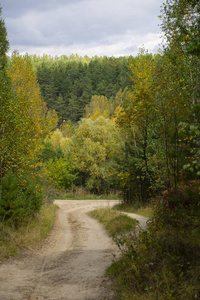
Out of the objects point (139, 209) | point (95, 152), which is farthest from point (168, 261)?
point (95, 152)

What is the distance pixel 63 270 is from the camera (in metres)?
7.55

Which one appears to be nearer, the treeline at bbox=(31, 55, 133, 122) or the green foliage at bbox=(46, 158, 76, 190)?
the green foliage at bbox=(46, 158, 76, 190)

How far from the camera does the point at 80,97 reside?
Answer: 83.4m

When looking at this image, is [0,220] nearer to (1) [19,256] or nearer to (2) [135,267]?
(1) [19,256]

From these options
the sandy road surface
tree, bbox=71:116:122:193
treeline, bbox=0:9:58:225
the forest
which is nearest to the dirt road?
the sandy road surface

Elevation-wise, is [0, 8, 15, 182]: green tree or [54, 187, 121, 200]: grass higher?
[0, 8, 15, 182]: green tree

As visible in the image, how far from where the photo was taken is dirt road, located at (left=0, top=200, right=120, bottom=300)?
5.79m

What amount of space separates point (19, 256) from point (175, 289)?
617cm

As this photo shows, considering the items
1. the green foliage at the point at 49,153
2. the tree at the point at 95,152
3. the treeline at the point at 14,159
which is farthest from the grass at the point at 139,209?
the green foliage at the point at 49,153

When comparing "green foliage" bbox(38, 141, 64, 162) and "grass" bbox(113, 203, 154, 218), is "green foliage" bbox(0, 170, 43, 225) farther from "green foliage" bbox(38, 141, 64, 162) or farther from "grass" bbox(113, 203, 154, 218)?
"green foliage" bbox(38, 141, 64, 162)

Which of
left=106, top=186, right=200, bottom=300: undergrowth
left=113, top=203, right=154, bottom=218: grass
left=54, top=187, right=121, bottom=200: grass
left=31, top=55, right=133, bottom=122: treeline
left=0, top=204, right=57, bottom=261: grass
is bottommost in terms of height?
left=54, top=187, right=121, bottom=200: grass

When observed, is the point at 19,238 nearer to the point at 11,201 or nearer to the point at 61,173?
the point at 11,201

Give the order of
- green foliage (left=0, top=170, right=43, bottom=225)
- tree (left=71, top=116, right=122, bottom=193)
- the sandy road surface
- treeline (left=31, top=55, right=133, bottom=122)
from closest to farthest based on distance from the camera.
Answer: the sandy road surface
green foliage (left=0, top=170, right=43, bottom=225)
tree (left=71, top=116, right=122, bottom=193)
treeline (left=31, top=55, right=133, bottom=122)

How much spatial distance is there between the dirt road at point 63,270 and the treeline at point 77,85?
229 ft
